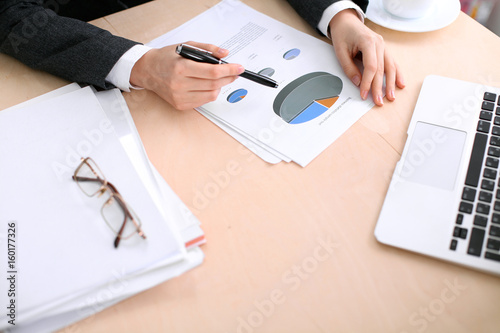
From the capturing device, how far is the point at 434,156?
64 centimetres

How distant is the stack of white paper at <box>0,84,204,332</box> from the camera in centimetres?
51

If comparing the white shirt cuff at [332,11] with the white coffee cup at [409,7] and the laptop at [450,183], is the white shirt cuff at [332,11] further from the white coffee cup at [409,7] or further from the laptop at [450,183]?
the laptop at [450,183]

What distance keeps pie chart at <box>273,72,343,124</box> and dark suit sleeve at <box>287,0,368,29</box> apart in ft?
0.52

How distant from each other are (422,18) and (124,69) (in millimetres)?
647

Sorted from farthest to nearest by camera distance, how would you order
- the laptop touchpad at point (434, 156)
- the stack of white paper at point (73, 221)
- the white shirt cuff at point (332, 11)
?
1. the white shirt cuff at point (332, 11)
2. the laptop touchpad at point (434, 156)
3. the stack of white paper at point (73, 221)

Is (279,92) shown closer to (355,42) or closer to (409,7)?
(355,42)

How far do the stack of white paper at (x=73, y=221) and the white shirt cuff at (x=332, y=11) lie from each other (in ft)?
1.48

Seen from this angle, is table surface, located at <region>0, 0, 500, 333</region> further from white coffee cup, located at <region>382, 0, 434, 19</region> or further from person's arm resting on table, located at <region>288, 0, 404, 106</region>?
white coffee cup, located at <region>382, 0, 434, 19</region>

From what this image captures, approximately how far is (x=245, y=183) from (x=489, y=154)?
1.27 ft

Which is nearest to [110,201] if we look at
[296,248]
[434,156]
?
[296,248]

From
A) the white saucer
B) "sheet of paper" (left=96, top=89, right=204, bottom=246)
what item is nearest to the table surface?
"sheet of paper" (left=96, top=89, right=204, bottom=246)

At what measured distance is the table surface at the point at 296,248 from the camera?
0.51m

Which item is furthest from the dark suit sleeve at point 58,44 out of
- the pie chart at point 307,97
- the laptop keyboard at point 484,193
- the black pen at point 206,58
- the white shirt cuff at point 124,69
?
the laptop keyboard at point 484,193

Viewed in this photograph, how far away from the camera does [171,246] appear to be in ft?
1.74
